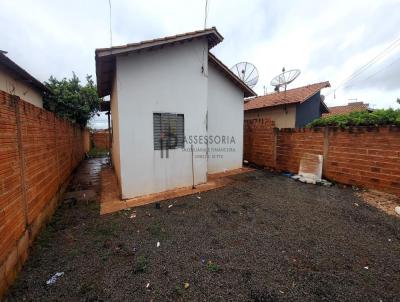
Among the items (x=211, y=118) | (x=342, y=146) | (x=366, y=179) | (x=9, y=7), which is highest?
(x=9, y=7)

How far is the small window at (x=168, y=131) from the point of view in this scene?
18.0ft

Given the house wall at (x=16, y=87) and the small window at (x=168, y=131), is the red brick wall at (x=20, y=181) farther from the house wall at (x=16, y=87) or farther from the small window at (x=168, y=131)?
the house wall at (x=16, y=87)

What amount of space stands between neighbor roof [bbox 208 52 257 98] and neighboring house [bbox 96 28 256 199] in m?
0.17

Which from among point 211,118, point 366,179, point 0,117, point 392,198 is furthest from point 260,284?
point 211,118

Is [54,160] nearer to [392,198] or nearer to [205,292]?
[205,292]

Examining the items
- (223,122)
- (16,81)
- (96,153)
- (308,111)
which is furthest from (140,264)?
(96,153)

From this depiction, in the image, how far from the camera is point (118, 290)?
7.16 ft

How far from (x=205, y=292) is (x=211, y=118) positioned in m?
6.72

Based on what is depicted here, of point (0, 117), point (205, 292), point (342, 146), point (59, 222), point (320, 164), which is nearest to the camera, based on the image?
point (205, 292)

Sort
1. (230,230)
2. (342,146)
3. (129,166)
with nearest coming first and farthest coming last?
(230,230) → (129,166) → (342,146)

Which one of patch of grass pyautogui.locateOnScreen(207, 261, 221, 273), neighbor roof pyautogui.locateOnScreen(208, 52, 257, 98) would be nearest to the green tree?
neighbor roof pyautogui.locateOnScreen(208, 52, 257, 98)

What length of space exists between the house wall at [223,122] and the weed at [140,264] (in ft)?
18.9

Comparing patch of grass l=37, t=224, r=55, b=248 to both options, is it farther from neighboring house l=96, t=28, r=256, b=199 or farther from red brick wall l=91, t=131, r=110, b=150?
red brick wall l=91, t=131, r=110, b=150

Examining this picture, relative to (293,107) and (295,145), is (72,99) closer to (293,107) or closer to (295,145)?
(295,145)
